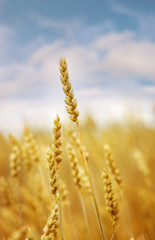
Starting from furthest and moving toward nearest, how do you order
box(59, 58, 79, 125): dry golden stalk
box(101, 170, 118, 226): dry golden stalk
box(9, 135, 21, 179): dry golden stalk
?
box(9, 135, 21, 179): dry golden stalk, box(101, 170, 118, 226): dry golden stalk, box(59, 58, 79, 125): dry golden stalk

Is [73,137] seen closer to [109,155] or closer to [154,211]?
[109,155]

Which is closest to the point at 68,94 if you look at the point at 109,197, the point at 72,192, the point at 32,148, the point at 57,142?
the point at 57,142

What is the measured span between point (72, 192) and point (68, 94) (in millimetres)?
2605

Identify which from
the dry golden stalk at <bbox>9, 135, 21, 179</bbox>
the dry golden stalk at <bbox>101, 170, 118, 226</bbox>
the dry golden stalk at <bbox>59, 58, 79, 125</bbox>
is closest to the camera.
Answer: the dry golden stalk at <bbox>59, 58, 79, 125</bbox>

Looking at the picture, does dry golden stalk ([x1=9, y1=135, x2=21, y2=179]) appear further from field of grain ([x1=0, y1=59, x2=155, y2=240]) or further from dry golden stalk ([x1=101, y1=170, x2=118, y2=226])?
dry golden stalk ([x1=101, y1=170, x2=118, y2=226])

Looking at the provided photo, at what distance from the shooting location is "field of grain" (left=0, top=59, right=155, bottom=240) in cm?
70

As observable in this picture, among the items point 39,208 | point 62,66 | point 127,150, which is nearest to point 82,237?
point 39,208

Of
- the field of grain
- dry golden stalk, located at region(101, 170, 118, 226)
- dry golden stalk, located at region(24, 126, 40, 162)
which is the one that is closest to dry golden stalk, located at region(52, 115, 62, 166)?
the field of grain

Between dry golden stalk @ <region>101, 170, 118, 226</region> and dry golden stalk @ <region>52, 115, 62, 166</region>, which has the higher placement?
dry golden stalk @ <region>52, 115, 62, 166</region>

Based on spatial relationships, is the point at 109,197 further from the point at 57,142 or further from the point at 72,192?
the point at 72,192

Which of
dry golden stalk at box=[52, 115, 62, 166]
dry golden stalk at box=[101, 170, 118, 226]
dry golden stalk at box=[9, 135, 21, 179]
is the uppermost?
dry golden stalk at box=[9, 135, 21, 179]

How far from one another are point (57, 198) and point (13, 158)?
653 millimetres

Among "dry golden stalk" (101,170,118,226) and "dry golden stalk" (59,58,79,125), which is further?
"dry golden stalk" (101,170,118,226)

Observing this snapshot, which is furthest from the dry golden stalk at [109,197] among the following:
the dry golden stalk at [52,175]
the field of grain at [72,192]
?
the dry golden stalk at [52,175]
